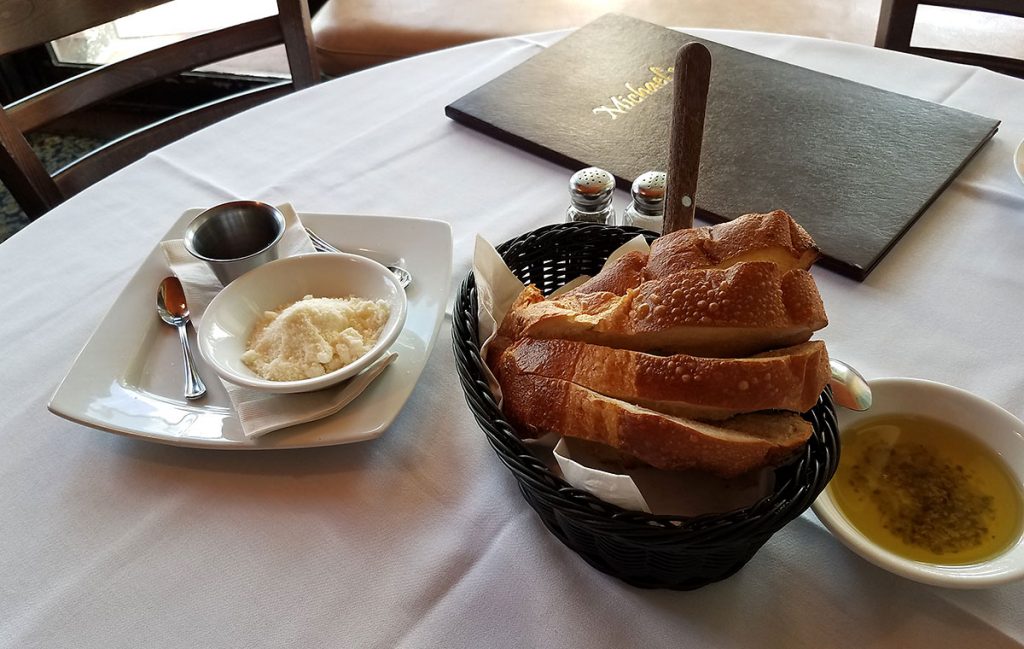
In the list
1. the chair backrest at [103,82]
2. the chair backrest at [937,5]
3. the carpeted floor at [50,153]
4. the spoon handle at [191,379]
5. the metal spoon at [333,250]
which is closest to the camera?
the spoon handle at [191,379]

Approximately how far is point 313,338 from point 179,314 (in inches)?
8.6

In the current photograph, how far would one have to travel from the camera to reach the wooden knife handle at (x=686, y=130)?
0.59m

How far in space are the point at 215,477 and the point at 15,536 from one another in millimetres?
162

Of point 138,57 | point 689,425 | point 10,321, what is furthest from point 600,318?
point 138,57

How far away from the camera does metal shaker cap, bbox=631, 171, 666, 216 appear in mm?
783

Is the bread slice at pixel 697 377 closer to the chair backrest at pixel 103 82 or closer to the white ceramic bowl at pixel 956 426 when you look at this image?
the white ceramic bowl at pixel 956 426

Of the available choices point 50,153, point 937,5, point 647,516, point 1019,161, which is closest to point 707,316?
point 647,516

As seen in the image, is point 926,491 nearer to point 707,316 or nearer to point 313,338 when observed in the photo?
point 707,316

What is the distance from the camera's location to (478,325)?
25.4 inches

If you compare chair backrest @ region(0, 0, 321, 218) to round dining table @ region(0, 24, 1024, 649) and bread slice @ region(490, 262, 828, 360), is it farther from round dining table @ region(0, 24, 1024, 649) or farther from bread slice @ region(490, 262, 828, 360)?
bread slice @ region(490, 262, 828, 360)

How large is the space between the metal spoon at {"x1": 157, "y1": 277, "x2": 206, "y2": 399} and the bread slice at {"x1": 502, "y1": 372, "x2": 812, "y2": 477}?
1.17 ft

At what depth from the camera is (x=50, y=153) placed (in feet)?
7.90

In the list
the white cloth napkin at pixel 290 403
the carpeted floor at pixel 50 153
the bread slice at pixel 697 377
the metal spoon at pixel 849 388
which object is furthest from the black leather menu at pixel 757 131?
the carpeted floor at pixel 50 153

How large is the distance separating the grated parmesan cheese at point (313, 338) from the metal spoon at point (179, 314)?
0.07 metres
